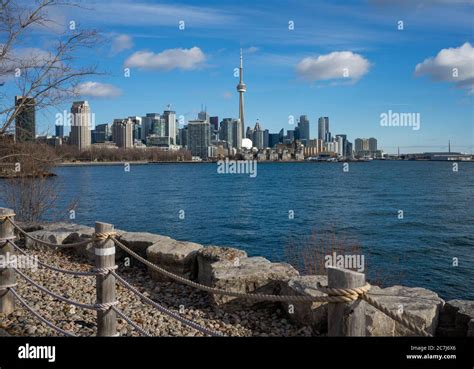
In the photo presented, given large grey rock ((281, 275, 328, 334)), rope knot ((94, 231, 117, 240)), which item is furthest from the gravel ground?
rope knot ((94, 231, 117, 240))

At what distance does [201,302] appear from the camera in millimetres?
7867

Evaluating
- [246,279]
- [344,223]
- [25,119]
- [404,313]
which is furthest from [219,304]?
[344,223]

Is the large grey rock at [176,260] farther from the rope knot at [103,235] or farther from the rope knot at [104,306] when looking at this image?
the rope knot at [103,235]

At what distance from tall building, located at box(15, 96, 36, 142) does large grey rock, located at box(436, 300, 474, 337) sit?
8165 millimetres

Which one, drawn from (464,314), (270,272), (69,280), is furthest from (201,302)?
(464,314)

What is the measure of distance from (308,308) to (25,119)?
7.43m

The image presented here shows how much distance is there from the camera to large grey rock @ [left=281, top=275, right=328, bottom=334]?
6.54 meters

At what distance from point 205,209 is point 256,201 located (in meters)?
8.49

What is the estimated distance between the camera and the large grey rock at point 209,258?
330 inches

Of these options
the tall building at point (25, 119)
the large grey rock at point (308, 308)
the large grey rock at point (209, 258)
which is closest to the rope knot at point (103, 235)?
the large grey rock at point (308, 308)

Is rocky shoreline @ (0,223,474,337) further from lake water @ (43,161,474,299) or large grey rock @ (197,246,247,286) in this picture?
lake water @ (43,161,474,299)

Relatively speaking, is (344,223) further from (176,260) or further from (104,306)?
(104,306)
